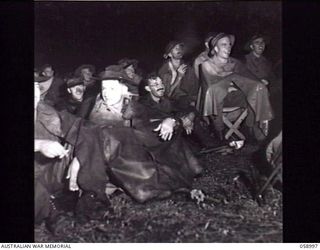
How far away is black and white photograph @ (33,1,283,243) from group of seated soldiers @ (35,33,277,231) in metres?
0.01

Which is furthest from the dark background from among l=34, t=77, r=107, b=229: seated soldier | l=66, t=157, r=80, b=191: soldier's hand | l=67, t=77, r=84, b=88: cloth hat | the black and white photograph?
l=66, t=157, r=80, b=191: soldier's hand

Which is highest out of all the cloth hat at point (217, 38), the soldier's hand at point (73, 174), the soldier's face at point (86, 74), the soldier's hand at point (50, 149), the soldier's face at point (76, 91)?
the cloth hat at point (217, 38)

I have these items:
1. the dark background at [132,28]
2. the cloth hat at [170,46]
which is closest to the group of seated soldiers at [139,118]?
the cloth hat at [170,46]

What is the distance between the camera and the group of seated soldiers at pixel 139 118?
5.33 m

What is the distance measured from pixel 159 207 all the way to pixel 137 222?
290mm

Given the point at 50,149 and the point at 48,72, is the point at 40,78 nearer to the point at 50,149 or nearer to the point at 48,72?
the point at 48,72

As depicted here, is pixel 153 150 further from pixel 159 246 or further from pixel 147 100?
pixel 159 246

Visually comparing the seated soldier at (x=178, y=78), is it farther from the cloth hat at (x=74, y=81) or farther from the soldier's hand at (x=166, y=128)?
the cloth hat at (x=74, y=81)

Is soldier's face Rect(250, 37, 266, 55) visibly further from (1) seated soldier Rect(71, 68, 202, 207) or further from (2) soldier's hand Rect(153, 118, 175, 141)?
(2) soldier's hand Rect(153, 118, 175, 141)

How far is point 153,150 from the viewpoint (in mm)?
5406

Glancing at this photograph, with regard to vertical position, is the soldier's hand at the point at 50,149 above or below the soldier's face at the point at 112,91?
below

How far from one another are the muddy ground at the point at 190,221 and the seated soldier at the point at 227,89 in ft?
2.21
